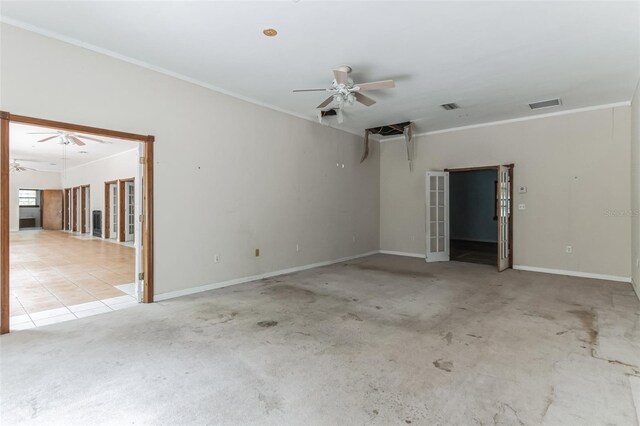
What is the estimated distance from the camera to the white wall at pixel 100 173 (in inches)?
386

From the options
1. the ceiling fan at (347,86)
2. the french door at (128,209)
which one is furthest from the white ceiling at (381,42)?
the french door at (128,209)

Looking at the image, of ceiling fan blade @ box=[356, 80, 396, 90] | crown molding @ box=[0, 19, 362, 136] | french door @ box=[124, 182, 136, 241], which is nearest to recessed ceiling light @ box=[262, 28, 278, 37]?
ceiling fan blade @ box=[356, 80, 396, 90]

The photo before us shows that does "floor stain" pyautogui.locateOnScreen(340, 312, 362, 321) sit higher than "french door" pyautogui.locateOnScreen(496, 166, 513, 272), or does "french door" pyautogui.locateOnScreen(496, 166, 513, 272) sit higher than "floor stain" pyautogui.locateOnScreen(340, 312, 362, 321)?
"french door" pyautogui.locateOnScreen(496, 166, 513, 272)

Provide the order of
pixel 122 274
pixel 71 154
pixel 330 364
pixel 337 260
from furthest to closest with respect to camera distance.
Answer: pixel 71 154 → pixel 337 260 → pixel 122 274 → pixel 330 364

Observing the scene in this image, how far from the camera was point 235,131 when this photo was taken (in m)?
5.16

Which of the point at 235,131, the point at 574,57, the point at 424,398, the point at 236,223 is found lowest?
the point at 424,398

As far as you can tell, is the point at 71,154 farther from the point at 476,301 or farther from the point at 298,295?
the point at 476,301

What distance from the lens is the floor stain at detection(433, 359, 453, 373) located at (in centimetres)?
254

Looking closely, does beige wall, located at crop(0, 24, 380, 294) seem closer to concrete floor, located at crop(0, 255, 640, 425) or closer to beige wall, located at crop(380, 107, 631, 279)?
concrete floor, located at crop(0, 255, 640, 425)

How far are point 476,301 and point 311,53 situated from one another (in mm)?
3864

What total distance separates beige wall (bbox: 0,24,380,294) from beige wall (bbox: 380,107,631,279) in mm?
3230

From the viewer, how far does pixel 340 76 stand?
3.90 meters

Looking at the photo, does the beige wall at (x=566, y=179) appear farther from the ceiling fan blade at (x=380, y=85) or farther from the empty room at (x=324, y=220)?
the ceiling fan blade at (x=380, y=85)

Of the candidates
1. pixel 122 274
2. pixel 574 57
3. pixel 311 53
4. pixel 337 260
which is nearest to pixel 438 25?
pixel 311 53
